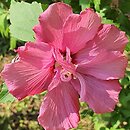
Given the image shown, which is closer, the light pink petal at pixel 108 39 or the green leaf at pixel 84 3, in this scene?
the light pink petal at pixel 108 39

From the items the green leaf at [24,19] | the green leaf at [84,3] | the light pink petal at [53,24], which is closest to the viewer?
the light pink petal at [53,24]

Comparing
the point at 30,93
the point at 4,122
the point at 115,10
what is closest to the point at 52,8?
the point at 30,93

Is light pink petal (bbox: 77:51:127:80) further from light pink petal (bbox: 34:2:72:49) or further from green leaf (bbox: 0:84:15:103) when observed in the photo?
green leaf (bbox: 0:84:15:103)

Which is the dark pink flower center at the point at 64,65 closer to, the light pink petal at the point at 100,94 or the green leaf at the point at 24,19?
the light pink petal at the point at 100,94

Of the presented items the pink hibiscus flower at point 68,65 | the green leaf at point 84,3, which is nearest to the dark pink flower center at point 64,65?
the pink hibiscus flower at point 68,65

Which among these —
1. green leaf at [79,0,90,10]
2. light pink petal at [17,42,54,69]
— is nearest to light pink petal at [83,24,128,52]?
light pink petal at [17,42,54,69]

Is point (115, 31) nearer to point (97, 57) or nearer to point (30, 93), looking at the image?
point (97, 57)
